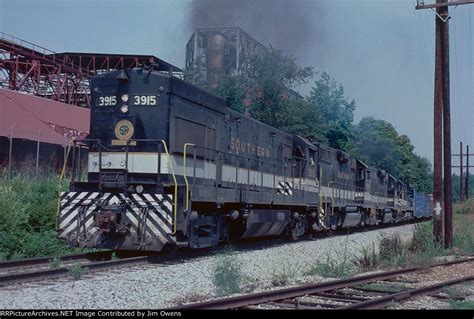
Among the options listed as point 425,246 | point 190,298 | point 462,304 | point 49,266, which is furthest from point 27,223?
point 425,246

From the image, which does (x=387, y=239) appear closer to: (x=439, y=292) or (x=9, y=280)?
(x=439, y=292)

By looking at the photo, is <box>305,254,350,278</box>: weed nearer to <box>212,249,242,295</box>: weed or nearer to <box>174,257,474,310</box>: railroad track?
<box>174,257,474,310</box>: railroad track

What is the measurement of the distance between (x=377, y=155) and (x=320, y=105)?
908cm

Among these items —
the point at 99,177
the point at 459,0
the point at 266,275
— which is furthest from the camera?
the point at 459,0

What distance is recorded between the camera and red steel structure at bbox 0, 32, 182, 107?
30564 mm

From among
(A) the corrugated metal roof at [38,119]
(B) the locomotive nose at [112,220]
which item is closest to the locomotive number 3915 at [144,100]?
(B) the locomotive nose at [112,220]

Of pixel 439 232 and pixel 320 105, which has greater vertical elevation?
pixel 320 105

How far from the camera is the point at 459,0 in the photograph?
51.3 ft

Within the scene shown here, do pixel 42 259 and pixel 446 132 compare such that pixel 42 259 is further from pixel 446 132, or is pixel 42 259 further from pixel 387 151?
pixel 387 151

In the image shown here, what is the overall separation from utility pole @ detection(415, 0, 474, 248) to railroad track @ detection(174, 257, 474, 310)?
21.9 feet

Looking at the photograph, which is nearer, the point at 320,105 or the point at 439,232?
the point at 439,232

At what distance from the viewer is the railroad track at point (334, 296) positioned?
6233 mm

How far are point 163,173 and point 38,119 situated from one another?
15.2m

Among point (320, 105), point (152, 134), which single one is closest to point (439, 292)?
point (152, 134)
